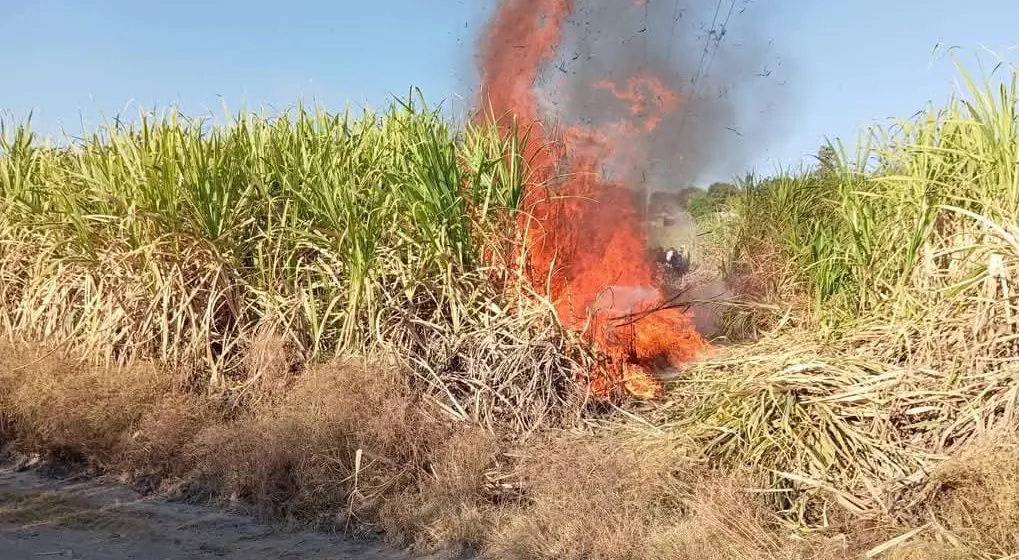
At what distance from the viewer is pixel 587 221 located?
24.4ft

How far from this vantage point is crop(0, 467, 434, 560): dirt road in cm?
474

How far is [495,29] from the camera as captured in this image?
8180 millimetres

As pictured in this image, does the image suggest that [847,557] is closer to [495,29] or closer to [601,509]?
[601,509]

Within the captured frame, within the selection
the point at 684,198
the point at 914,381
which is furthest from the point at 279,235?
the point at 684,198

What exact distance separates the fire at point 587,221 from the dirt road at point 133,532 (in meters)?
2.35

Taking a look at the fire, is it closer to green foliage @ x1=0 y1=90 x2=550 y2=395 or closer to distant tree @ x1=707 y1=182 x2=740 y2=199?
green foliage @ x1=0 y1=90 x2=550 y2=395

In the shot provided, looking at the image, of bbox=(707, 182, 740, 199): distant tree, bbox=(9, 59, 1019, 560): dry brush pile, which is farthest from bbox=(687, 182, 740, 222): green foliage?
bbox=(9, 59, 1019, 560): dry brush pile

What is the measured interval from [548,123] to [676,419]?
10.0 feet

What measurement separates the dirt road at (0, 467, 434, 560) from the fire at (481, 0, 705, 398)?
7.70 feet

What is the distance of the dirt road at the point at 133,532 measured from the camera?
474cm

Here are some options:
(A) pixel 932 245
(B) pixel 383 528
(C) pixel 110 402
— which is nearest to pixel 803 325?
(A) pixel 932 245

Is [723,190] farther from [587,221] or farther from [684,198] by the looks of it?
[587,221]

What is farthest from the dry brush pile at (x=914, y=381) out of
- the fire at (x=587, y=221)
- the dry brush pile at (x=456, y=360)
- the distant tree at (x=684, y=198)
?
the distant tree at (x=684, y=198)

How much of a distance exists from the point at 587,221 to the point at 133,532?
411 centimetres
